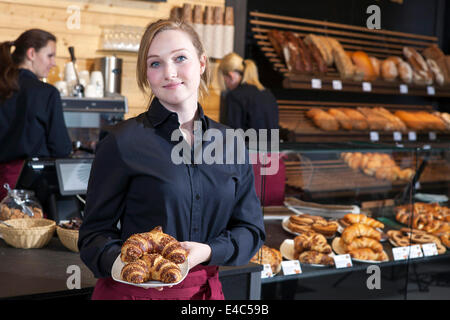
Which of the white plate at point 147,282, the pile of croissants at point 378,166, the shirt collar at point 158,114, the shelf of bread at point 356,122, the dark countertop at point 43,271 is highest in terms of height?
the shirt collar at point 158,114

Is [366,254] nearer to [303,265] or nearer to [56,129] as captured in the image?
[303,265]

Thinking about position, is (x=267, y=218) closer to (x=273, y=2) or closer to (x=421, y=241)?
(x=421, y=241)

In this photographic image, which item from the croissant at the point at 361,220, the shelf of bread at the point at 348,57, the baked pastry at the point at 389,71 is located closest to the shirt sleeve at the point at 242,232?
the croissant at the point at 361,220

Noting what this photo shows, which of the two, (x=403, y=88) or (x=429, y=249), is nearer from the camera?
(x=429, y=249)

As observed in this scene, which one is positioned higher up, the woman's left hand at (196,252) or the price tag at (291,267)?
the woman's left hand at (196,252)

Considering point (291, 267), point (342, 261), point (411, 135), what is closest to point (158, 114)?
point (291, 267)

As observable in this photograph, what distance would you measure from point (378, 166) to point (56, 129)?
6.62 ft

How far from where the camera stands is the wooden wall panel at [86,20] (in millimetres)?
4156

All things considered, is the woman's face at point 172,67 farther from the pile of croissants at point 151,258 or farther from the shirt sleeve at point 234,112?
the shirt sleeve at point 234,112

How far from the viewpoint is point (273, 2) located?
5.08 meters

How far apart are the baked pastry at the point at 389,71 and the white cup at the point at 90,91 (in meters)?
2.88

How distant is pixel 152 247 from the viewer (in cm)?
118
